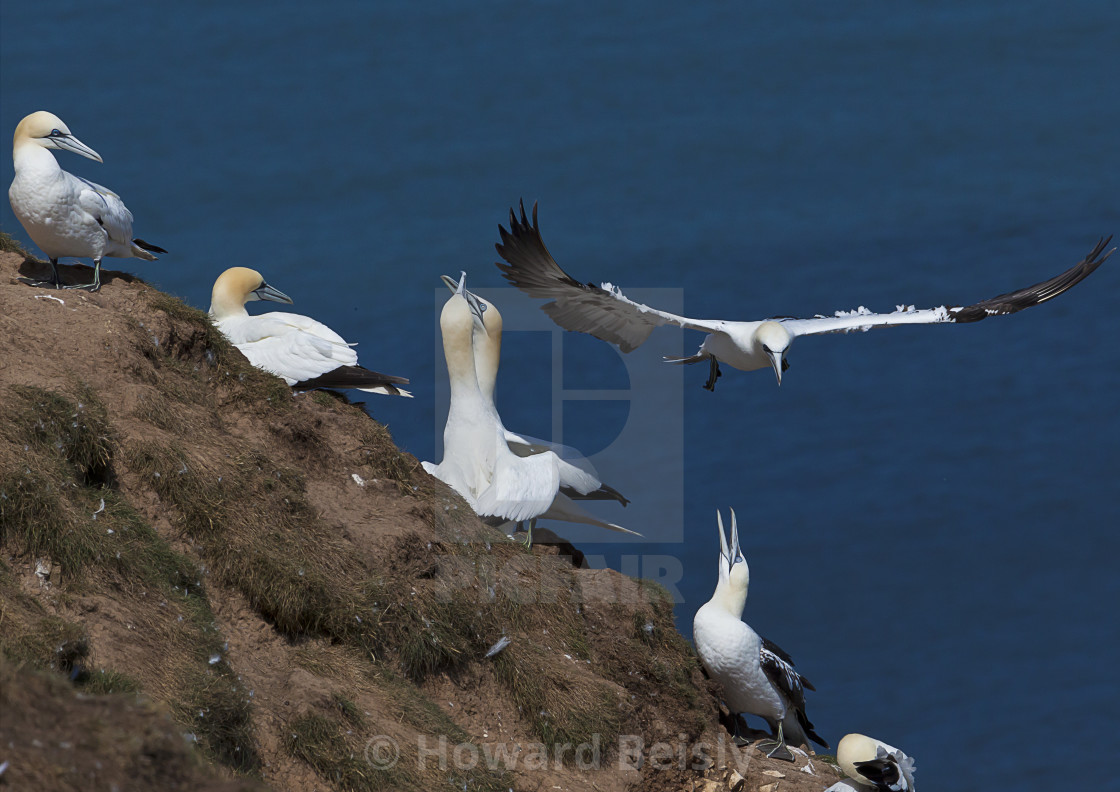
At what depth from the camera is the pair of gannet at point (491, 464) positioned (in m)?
8.49

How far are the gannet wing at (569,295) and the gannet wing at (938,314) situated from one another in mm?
926

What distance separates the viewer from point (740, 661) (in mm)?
8383

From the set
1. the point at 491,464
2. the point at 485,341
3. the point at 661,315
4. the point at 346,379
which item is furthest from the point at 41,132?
the point at 661,315

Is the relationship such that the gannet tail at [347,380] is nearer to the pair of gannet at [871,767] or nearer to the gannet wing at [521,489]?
the gannet wing at [521,489]

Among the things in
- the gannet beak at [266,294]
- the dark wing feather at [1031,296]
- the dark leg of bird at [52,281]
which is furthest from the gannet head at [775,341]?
the dark leg of bird at [52,281]

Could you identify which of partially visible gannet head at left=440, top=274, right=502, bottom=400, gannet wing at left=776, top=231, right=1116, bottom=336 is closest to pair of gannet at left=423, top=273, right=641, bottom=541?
partially visible gannet head at left=440, top=274, right=502, bottom=400

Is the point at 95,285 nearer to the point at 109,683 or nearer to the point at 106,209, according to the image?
the point at 106,209

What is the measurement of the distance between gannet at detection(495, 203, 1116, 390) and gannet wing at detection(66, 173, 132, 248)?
2510mm

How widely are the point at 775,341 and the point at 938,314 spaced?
1454mm

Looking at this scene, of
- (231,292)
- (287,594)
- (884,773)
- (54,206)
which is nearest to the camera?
(287,594)

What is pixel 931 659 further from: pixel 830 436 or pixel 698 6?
pixel 698 6

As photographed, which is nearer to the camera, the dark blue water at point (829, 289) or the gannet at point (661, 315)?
the gannet at point (661, 315)

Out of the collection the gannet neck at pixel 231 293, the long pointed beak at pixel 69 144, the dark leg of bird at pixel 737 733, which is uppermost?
the long pointed beak at pixel 69 144

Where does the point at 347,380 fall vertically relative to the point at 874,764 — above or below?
above
